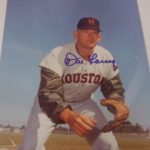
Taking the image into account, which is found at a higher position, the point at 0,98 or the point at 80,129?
the point at 0,98

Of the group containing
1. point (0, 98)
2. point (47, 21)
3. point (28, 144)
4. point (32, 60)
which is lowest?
point (28, 144)

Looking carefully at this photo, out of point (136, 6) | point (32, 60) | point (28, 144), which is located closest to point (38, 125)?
point (28, 144)

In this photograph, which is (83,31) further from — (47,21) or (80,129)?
(80,129)

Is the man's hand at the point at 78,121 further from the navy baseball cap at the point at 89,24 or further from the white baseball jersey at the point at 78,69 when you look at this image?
the navy baseball cap at the point at 89,24

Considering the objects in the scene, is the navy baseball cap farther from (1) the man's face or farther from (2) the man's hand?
(2) the man's hand
